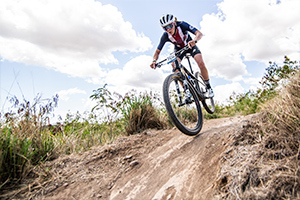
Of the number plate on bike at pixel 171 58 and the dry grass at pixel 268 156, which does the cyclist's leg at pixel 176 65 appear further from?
the dry grass at pixel 268 156

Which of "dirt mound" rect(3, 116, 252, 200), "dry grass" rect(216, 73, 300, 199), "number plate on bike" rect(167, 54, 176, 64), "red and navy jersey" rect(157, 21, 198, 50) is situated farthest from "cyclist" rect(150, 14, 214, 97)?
"dry grass" rect(216, 73, 300, 199)

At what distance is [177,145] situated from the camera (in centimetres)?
371

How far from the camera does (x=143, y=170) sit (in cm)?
315

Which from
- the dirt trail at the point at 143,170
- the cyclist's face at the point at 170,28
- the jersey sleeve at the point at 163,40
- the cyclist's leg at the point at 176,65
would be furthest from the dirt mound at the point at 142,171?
the cyclist's face at the point at 170,28

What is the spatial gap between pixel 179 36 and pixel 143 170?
344cm

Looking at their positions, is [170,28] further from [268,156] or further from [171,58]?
[268,156]

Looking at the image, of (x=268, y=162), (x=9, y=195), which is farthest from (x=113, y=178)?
(x=268, y=162)

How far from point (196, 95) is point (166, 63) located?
1.15m

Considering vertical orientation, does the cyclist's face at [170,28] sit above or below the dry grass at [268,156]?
above

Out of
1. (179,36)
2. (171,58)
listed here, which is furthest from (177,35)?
(171,58)

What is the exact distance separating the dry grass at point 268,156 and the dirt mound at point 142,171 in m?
0.23

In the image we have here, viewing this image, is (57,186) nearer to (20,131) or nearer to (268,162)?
(20,131)

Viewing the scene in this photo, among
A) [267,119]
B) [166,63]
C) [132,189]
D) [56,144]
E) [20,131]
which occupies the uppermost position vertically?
[166,63]

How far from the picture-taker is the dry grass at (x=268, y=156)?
1.65 m
